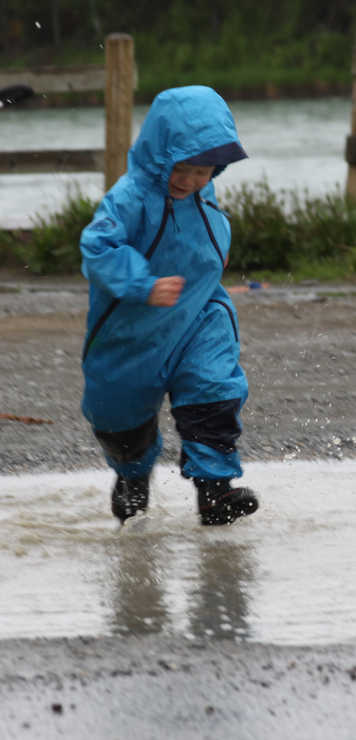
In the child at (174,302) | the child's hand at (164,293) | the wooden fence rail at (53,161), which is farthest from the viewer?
the wooden fence rail at (53,161)

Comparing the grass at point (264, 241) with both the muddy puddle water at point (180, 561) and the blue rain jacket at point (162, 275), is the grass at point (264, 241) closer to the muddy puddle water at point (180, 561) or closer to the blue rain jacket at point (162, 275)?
the muddy puddle water at point (180, 561)

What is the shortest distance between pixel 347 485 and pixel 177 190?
1391 mm

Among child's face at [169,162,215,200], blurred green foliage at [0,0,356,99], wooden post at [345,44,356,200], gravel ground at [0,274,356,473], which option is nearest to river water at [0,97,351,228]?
wooden post at [345,44,356,200]

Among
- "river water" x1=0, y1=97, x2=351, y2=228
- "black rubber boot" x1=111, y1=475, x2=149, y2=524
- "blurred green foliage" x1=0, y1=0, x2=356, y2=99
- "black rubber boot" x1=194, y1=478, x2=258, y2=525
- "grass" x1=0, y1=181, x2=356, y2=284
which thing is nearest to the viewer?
"black rubber boot" x1=194, y1=478, x2=258, y2=525

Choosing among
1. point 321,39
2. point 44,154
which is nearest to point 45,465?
point 44,154

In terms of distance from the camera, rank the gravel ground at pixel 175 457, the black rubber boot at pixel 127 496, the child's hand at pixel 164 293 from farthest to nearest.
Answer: the black rubber boot at pixel 127 496 → the child's hand at pixel 164 293 → the gravel ground at pixel 175 457

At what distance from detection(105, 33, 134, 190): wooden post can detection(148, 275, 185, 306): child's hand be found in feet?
18.4

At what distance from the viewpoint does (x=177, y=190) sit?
341cm

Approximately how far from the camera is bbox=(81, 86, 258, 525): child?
3.29m

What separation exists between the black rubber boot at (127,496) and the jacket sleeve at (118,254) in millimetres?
810

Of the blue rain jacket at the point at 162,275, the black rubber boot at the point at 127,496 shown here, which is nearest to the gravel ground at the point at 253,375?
the black rubber boot at the point at 127,496

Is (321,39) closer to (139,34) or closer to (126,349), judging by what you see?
(139,34)

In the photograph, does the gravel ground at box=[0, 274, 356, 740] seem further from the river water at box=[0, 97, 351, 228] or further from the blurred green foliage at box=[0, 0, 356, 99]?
the blurred green foliage at box=[0, 0, 356, 99]

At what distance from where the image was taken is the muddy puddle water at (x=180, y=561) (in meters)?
3.05
